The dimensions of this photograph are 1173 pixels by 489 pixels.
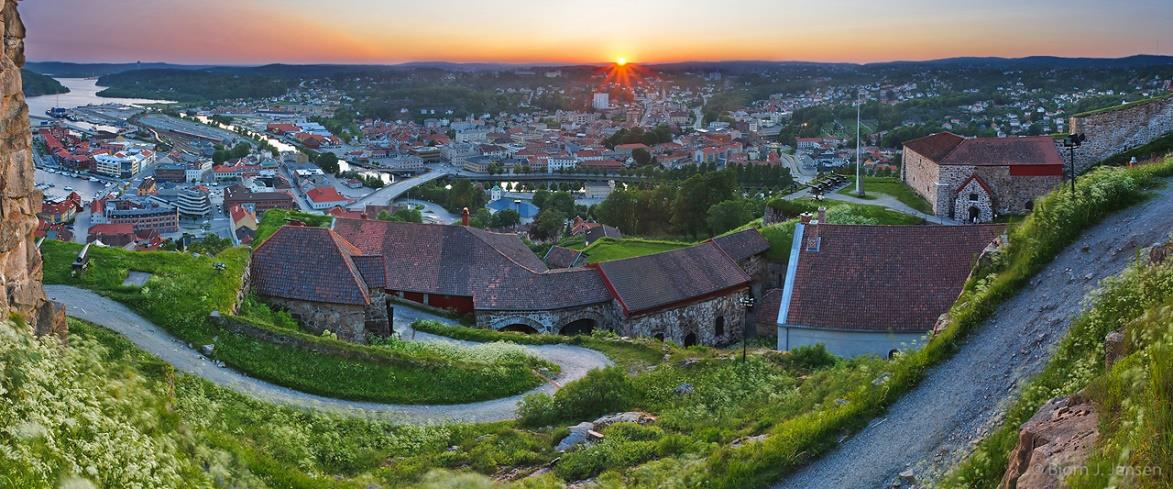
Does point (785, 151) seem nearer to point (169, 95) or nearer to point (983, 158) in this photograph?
point (983, 158)

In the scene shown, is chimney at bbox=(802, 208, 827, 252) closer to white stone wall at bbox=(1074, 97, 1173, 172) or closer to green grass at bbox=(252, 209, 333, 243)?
green grass at bbox=(252, 209, 333, 243)

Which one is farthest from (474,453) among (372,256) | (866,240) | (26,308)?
(866,240)

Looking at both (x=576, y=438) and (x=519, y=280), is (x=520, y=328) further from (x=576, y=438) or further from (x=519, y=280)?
(x=576, y=438)

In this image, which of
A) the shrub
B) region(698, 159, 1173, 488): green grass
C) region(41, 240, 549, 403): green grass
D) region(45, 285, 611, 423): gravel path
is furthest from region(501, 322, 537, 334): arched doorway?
region(698, 159, 1173, 488): green grass

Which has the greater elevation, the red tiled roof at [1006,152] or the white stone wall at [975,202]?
the red tiled roof at [1006,152]

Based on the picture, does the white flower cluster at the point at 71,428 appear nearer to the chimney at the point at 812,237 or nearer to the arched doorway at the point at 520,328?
the arched doorway at the point at 520,328

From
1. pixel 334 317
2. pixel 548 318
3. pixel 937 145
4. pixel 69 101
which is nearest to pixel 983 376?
pixel 334 317

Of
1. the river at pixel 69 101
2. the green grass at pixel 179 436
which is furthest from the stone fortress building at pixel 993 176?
the river at pixel 69 101
